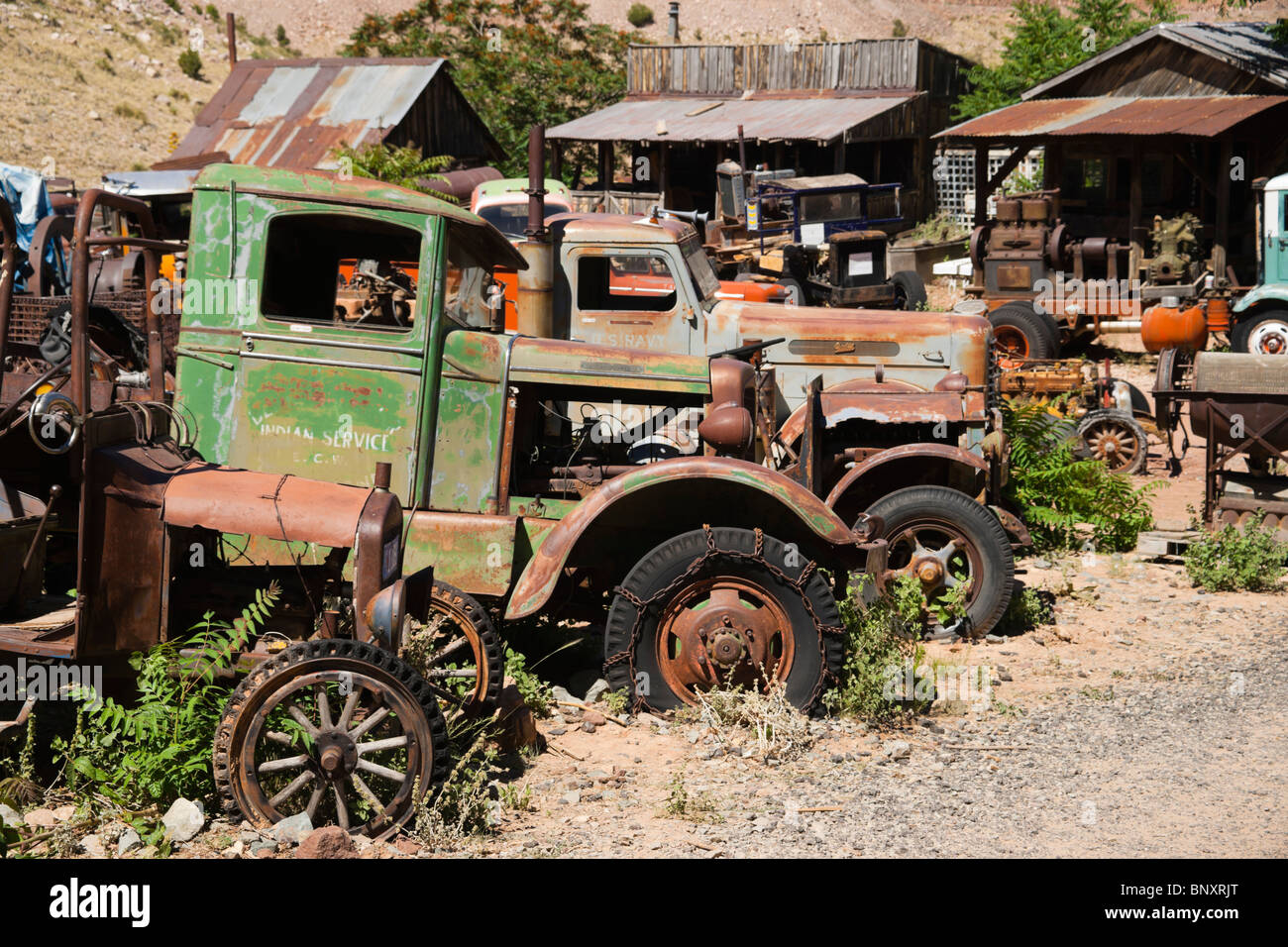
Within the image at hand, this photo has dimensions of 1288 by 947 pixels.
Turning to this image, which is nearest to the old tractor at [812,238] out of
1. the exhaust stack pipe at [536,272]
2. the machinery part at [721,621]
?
the exhaust stack pipe at [536,272]

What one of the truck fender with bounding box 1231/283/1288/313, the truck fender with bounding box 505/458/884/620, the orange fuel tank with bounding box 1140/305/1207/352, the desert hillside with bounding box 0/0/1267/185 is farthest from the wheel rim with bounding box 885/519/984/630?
the desert hillside with bounding box 0/0/1267/185

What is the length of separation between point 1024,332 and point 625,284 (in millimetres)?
9007

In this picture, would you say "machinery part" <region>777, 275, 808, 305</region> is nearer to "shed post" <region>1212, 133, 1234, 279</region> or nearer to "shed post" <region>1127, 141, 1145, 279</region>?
"shed post" <region>1127, 141, 1145, 279</region>

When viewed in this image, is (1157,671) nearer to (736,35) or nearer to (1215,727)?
(1215,727)

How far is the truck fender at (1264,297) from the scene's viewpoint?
54.7 feet

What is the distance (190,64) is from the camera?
43.8 metres

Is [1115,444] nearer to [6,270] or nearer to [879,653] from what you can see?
[879,653]

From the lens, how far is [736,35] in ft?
193

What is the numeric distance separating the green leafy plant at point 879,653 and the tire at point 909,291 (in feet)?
31.6

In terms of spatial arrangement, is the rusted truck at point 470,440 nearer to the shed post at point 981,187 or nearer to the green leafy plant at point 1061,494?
the green leafy plant at point 1061,494

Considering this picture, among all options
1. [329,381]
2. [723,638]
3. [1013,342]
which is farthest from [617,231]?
[1013,342]

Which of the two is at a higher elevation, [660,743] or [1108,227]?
[1108,227]
